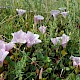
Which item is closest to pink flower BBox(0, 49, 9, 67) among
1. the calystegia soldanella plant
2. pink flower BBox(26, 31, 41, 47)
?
the calystegia soldanella plant

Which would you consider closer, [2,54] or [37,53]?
[2,54]

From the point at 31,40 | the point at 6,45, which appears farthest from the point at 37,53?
the point at 6,45

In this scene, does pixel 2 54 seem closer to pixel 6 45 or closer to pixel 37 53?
pixel 6 45

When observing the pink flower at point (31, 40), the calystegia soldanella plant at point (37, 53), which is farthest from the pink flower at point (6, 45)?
the pink flower at point (31, 40)

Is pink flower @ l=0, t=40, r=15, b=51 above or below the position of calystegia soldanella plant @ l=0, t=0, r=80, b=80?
above

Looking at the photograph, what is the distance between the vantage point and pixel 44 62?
143 cm

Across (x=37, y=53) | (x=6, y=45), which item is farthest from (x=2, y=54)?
(x=37, y=53)

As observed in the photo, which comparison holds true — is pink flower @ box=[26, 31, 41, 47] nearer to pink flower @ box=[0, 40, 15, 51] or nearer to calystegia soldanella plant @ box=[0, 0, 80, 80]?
calystegia soldanella plant @ box=[0, 0, 80, 80]

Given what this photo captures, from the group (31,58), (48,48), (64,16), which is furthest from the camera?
(64,16)

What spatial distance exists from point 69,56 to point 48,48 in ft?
0.42

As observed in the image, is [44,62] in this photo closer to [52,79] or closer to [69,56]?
[52,79]

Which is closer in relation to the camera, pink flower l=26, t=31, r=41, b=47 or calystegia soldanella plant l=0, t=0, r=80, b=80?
calystegia soldanella plant l=0, t=0, r=80, b=80

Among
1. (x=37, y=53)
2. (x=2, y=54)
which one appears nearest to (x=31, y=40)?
(x=37, y=53)

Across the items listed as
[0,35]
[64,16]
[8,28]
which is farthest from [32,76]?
[64,16]
